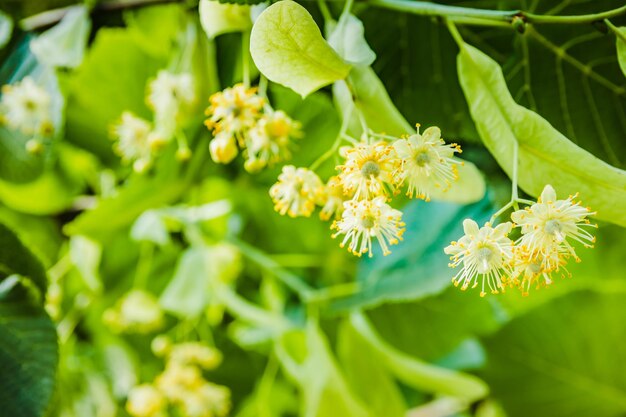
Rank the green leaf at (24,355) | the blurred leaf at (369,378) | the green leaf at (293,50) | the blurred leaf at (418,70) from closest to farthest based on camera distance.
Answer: the green leaf at (293,50)
the green leaf at (24,355)
the blurred leaf at (418,70)
the blurred leaf at (369,378)

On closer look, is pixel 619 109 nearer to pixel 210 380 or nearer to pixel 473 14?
pixel 473 14

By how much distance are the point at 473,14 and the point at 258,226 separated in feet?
2.08

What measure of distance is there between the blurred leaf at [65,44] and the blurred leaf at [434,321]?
1.63 feet

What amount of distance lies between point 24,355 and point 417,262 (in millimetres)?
485

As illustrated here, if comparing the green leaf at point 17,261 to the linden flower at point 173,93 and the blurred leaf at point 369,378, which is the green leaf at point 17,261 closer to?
the linden flower at point 173,93

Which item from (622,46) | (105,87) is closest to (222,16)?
(622,46)

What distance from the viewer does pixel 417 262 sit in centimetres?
82

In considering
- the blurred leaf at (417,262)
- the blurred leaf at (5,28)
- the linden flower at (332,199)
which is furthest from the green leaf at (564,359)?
the blurred leaf at (5,28)

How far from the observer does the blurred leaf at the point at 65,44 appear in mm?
737

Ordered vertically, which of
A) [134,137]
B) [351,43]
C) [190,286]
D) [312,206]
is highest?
[351,43]

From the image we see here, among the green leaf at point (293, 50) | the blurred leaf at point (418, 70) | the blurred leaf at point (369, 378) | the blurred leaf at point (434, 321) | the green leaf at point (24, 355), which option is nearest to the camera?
the green leaf at point (293, 50)

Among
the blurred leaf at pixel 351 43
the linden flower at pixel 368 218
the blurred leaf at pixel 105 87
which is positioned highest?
the blurred leaf at pixel 351 43

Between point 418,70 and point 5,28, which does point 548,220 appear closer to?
point 418,70

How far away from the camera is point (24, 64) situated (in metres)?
0.78
